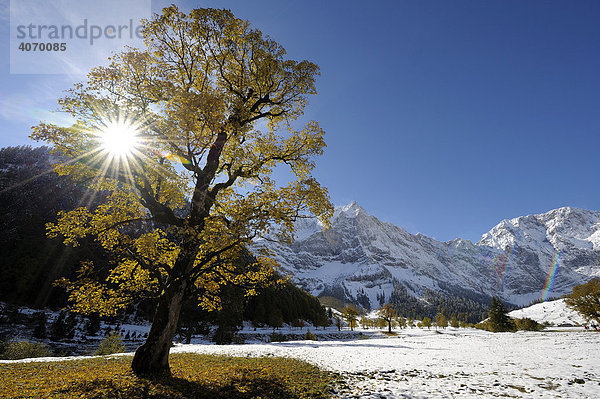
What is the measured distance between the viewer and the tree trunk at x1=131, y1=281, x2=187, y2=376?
10117mm

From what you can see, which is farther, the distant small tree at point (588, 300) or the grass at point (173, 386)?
the distant small tree at point (588, 300)

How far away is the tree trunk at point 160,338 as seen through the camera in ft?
33.2

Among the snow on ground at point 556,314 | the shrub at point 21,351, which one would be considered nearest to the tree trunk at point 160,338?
the shrub at point 21,351

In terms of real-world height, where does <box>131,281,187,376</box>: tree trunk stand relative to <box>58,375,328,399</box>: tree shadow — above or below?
above

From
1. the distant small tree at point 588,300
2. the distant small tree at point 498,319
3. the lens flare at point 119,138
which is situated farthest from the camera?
the distant small tree at point 498,319

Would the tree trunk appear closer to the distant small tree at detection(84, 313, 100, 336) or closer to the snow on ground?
the distant small tree at detection(84, 313, 100, 336)

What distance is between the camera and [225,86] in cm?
1224

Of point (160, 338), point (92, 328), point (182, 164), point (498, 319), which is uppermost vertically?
point (182, 164)

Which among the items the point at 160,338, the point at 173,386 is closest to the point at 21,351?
the point at 160,338

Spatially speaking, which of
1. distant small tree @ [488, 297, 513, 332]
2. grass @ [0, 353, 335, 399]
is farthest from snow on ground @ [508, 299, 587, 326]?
grass @ [0, 353, 335, 399]

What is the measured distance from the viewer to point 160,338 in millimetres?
10227

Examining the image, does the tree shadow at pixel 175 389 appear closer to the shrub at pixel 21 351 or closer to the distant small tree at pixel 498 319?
the shrub at pixel 21 351

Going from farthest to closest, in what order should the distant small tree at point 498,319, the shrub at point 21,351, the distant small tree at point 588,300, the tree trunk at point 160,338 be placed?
the distant small tree at point 498,319
the distant small tree at point 588,300
the shrub at point 21,351
the tree trunk at point 160,338

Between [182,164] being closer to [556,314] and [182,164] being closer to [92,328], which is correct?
[92,328]
